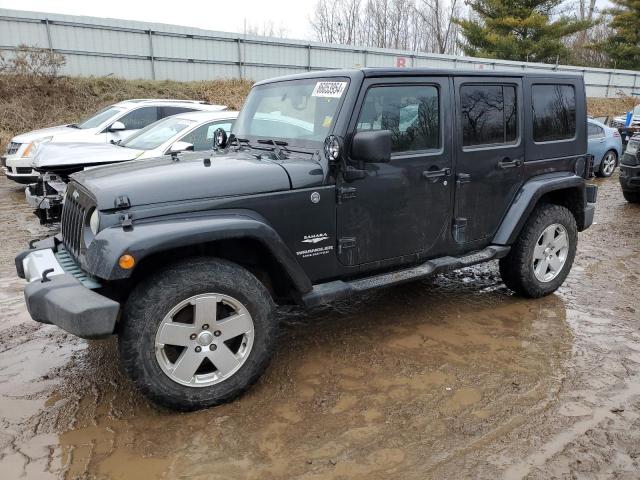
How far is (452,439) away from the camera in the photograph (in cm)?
283

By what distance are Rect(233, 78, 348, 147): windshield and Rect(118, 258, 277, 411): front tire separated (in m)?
1.17

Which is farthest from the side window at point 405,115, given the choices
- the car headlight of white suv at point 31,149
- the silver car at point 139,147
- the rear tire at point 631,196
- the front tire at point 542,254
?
the car headlight of white suv at point 31,149

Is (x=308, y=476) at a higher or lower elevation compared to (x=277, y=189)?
lower

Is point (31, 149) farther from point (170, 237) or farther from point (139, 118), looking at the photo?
point (170, 237)

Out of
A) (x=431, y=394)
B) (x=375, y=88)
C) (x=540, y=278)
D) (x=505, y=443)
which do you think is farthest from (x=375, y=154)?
(x=540, y=278)

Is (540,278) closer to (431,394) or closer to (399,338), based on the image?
(399,338)

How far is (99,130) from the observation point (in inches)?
381

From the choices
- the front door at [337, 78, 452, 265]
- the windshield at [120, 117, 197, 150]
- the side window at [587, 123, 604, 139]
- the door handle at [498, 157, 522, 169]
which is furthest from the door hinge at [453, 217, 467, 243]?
the side window at [587, 123, 604, 139]

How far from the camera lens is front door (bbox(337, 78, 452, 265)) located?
355cm

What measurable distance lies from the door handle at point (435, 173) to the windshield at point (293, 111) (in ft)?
2.80

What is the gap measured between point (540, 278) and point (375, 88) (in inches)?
98.7

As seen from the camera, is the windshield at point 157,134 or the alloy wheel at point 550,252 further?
the windshield at point 157,134

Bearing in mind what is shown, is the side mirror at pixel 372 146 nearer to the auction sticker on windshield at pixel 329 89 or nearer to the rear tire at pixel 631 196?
the auction sticker on windshield at pixel 329 89

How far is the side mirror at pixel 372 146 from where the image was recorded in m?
3.22
